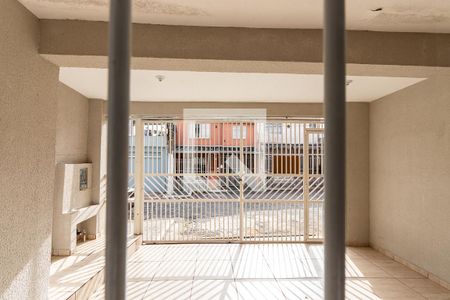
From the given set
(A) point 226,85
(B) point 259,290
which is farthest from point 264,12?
(B) point 259,290

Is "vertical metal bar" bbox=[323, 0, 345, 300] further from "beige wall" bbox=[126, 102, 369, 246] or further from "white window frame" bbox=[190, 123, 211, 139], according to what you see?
"white window frame" bbox=[190, 123, 211, 139]

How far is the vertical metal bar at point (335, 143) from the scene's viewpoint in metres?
0.41

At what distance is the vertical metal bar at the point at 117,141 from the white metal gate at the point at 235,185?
187 inches

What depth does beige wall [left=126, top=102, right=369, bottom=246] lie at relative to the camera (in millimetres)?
4918

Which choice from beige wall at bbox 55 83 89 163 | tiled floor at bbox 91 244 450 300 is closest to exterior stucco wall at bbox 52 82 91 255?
beige wall at bbox 55 83 89 163

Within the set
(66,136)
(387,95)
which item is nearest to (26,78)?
(66,136)

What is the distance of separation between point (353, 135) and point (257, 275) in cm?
278

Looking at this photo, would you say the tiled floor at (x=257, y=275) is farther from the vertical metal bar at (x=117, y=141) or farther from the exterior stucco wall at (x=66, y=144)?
the vertical metal bar at (x=117, y=141)

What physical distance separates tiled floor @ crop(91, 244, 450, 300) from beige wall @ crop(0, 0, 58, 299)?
1139 mm

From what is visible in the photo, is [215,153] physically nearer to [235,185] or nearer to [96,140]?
[235,185]

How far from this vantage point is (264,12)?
6.52 feet

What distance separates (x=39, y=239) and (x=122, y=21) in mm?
2183

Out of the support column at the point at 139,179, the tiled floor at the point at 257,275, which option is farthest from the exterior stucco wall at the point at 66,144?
the tiled floor at the point at 257,275

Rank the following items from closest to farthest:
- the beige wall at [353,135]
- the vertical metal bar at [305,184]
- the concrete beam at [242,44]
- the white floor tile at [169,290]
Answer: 1. the concrete beam at [242,44]
2. the white floor tile at [169,290]
3. the beige wall at [353,135]
4. the vertical metal bar at [305,184]
